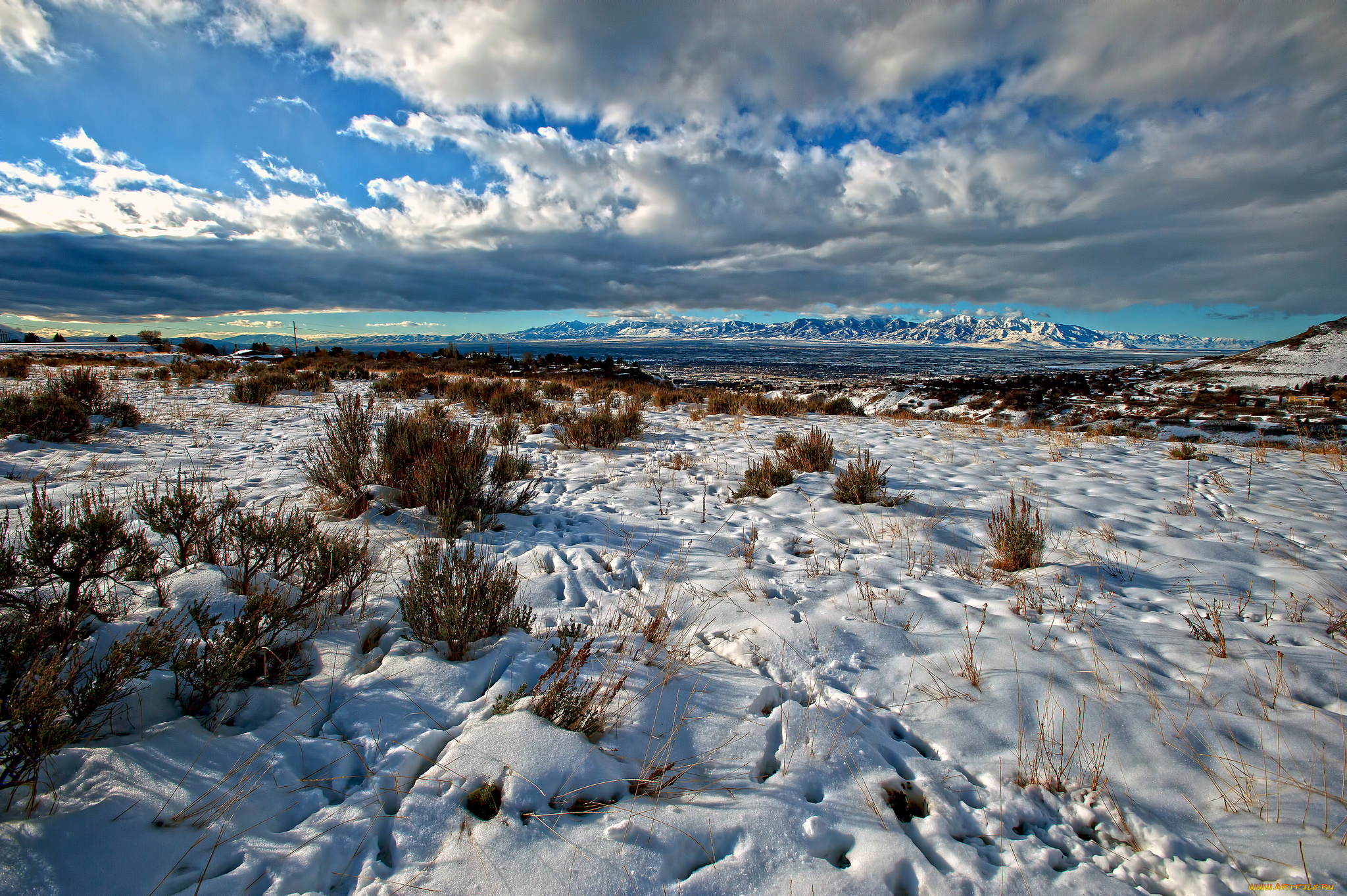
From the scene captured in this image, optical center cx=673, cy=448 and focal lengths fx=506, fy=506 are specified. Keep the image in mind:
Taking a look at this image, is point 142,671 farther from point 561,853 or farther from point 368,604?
point 561,853

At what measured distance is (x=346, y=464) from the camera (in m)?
A: 5.03

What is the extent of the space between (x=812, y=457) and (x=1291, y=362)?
28561 mm

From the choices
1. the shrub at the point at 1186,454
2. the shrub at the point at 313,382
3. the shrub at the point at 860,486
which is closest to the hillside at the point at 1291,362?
the shrub at the point at 1186,454

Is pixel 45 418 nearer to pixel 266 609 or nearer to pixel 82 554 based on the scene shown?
pixel 82 554

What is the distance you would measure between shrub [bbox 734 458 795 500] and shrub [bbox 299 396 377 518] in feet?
12.6

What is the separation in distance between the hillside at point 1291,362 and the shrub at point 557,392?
24.6 meters

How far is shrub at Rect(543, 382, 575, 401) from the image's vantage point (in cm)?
1460

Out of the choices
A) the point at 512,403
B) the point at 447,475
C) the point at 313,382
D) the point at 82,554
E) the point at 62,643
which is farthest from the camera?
the point at 313,382

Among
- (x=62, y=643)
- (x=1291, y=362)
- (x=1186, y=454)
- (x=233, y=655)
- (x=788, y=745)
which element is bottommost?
(x=788, y=745)

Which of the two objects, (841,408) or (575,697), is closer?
(575,697)

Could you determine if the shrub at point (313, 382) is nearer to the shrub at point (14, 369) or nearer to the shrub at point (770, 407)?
the shrub at point (14, 369)

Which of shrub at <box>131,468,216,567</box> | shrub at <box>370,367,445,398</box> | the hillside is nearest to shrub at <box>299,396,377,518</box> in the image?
shrub at <box>131,468,216,567</box>

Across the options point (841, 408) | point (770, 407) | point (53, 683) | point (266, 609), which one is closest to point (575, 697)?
point (266, 609)

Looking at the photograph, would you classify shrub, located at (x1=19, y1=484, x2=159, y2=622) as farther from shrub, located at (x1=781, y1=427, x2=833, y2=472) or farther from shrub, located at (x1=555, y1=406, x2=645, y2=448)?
shrub, located at (x1=781, y1=427, x2=833, y2=472)
